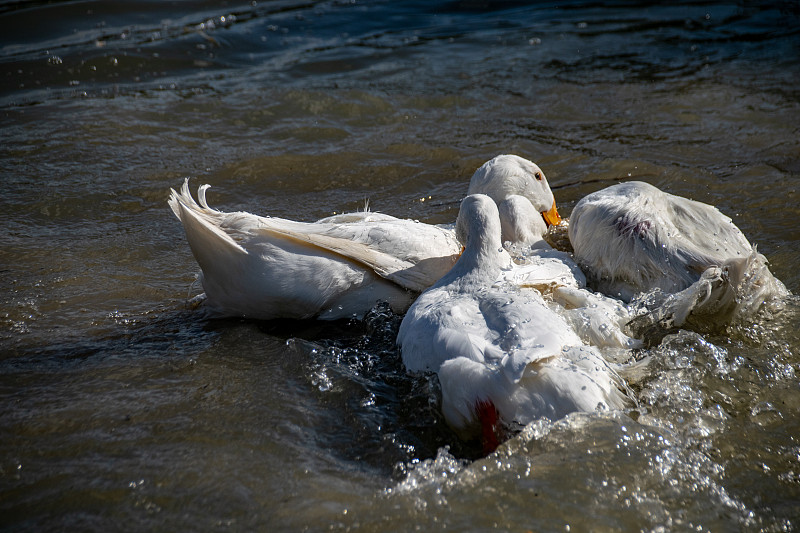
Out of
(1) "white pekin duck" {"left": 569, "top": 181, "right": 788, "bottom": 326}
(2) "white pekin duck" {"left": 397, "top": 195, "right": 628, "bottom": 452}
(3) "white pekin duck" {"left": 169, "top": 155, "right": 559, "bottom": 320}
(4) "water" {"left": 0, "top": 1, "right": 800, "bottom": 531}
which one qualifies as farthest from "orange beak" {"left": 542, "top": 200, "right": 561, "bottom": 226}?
(2) "white pekin duck" {"left": 397, "top": 195, "right": 628, "bottom": 452}

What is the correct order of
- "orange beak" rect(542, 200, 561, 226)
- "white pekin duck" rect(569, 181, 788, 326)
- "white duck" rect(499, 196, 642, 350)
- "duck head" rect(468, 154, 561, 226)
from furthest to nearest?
"orange beak" rect(542, 200, 561, 226) < "duck head" rect(468, 154, 561, 226) < "white pekin duck" rect(569, 181, 788, 326) < "white duck" rect(499, 196, 642, 350)

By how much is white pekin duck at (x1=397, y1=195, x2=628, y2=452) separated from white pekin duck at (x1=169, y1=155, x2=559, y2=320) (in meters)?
0.55

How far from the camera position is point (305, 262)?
3.46m

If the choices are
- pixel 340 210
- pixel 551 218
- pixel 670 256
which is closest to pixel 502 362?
pixel 670 256

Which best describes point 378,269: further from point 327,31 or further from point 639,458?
point 327,31

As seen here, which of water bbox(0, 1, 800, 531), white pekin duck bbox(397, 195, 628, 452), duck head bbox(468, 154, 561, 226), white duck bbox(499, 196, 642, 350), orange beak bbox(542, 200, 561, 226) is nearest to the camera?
water bbox(0, 1, 800, 531)

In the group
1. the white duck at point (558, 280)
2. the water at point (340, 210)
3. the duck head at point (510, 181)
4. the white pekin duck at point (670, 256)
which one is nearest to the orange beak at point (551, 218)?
the duck head at point (510, 181)

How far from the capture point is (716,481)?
2.37 meters

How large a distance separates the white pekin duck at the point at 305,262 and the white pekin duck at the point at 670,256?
2.67 ft

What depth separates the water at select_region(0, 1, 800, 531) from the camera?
2.30m

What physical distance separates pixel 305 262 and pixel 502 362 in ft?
4.29

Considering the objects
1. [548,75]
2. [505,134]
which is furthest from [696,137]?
[548,75]

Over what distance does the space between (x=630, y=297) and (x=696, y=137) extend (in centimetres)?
324

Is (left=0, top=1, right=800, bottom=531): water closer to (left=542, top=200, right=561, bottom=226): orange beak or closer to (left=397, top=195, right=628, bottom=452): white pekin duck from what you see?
(left=397, top=195, right=628, bottom=452): white pekin duck
